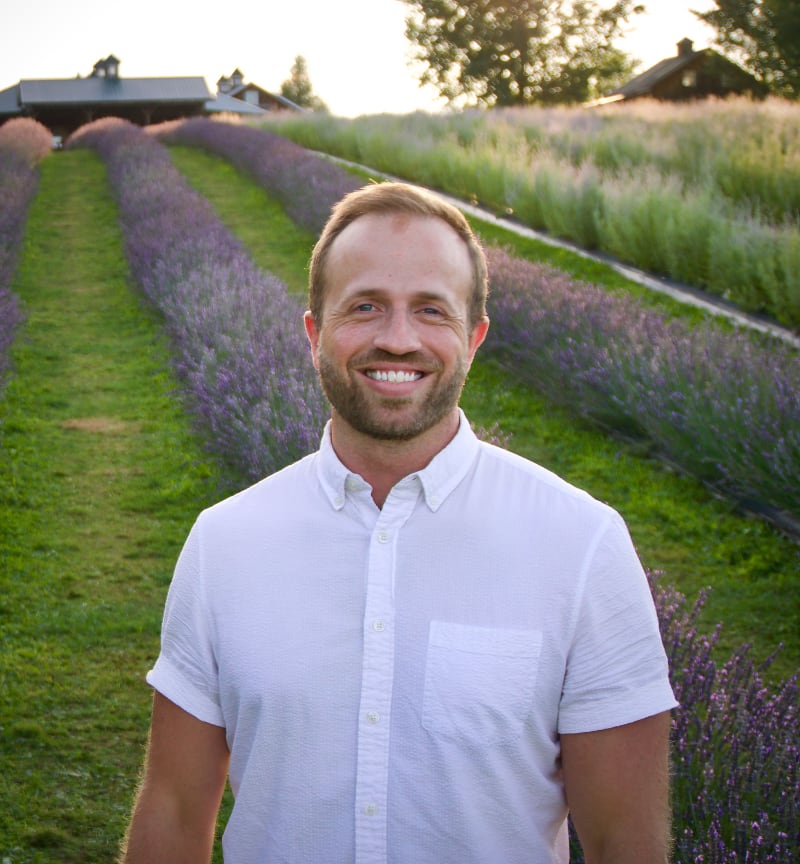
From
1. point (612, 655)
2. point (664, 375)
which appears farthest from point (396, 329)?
point (664, 375)

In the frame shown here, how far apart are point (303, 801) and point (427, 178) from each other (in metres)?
16.3

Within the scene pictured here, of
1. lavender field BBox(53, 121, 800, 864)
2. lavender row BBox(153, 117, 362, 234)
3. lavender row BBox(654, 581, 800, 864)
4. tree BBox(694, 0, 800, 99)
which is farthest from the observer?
tree BBox(694, 0, 800, 99)

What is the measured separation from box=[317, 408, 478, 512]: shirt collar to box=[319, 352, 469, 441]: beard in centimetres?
6

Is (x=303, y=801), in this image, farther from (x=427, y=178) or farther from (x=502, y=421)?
(x=427, y=178)

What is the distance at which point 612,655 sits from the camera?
1.72 metres

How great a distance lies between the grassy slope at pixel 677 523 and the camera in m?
4.79

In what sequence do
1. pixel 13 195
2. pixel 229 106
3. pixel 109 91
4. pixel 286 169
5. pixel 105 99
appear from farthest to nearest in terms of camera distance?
pixel 229 106, pixel 109 91, pixel 105 99, pixel 286 169, pixel 13 195

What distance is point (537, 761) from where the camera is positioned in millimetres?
1755

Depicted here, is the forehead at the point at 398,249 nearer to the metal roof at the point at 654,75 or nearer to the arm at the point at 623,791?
the arm at the point at 623,791

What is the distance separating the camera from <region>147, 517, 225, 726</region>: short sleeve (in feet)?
5.98

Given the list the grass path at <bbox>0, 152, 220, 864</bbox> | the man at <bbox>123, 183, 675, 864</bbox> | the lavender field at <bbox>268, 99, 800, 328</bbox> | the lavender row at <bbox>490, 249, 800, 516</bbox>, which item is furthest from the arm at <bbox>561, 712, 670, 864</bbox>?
the lavender field at <bbox>268, 99, 800, 328</bbox>

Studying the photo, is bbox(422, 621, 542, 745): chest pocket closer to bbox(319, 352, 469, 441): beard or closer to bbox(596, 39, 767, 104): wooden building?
bbox(319, 352, 469, 441): beard

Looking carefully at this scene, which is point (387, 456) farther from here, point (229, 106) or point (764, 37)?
point (229, 106)

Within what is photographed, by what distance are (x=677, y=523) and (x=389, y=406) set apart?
420 centimetres
